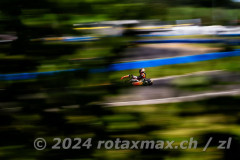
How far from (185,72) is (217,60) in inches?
7.4

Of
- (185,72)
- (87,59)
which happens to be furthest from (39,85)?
(185,72)

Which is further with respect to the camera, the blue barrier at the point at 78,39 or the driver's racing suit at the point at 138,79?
the driver's racing suit at the point at 138,79

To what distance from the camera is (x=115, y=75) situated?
56.8 inches

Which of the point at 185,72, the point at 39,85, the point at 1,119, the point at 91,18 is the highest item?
the point at 91,18

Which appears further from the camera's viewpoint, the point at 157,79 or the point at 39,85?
the point at 157,79

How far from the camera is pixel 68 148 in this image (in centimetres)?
157

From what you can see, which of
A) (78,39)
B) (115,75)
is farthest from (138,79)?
(78,39)

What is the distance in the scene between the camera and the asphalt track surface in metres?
1.46

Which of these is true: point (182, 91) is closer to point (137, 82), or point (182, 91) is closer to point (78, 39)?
point (137, 82)

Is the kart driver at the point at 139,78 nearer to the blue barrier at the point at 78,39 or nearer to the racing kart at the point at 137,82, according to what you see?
the racing kart at the point at 137,82

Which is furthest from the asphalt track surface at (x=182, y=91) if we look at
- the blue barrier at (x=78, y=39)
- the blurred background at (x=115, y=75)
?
the blue barrier at (x=78, y=39)

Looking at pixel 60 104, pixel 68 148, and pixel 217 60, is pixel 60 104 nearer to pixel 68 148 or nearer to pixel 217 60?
pixel 68 148

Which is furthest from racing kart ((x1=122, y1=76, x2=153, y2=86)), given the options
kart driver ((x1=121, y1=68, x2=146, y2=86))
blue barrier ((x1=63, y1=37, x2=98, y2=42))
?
blue barrier ((x1=63, y1=37, x2=98, y2=42))

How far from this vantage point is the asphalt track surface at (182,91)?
1.46 m
